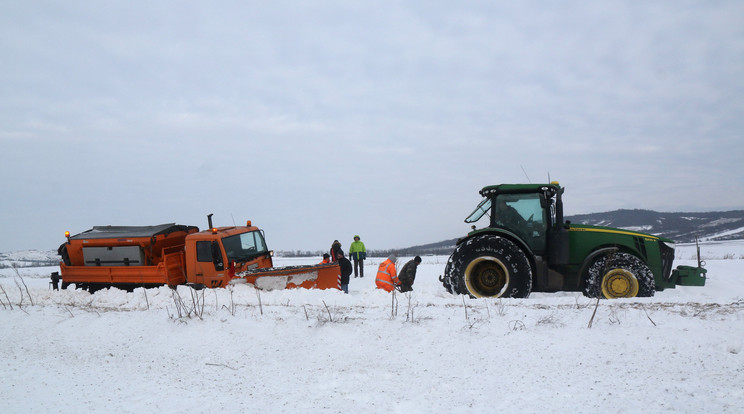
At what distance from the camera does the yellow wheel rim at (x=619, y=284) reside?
7.17 metres

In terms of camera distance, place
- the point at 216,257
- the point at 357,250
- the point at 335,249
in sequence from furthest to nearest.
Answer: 1. the point at 357,250
2. the point at 335,249
3. the point at 216,257

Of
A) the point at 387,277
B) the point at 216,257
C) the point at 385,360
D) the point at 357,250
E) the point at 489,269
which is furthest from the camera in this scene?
the point at 357,250

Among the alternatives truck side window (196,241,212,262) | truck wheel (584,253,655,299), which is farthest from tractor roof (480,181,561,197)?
truck side window (196,241,212,262)

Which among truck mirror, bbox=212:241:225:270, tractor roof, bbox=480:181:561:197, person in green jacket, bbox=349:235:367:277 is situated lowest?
person in green jacket, bbox=349:235:367:277

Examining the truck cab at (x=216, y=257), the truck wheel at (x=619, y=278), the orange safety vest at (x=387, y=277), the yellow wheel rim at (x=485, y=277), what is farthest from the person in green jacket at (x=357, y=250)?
the truck wheel at (x=619, y=278)

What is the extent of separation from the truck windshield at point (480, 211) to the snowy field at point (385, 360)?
2829 millimetres

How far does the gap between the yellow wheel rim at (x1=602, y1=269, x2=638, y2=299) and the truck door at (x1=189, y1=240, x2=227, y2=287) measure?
7.88 meters

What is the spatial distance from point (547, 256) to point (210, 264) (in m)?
7.41

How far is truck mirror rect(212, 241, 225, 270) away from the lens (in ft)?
34.4

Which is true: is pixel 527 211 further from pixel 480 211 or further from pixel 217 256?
pixel 217 256

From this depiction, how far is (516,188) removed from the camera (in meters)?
8.12

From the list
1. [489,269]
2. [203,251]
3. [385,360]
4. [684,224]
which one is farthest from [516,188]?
[684,224]

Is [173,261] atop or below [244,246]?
below

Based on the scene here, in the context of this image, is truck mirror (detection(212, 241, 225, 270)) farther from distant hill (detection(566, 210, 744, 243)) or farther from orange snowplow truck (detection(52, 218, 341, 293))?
distant hill (detection(566, 210, 744, 243))
